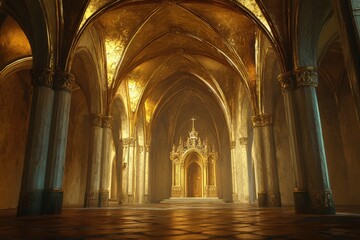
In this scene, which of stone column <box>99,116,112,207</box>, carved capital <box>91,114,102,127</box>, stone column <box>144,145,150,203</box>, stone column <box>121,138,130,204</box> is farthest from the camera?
stone column <box>144,145,150,203</box>

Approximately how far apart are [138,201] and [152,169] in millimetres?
4569

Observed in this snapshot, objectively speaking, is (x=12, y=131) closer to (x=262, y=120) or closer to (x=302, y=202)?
(x=262, y=120)

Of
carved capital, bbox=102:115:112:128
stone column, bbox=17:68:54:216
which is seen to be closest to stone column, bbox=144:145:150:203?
carved capital, bbox=102:115:112:128

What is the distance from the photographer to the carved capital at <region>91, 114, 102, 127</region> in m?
12.7

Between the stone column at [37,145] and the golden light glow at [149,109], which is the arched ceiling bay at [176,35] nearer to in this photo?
the stone column at [37,145]

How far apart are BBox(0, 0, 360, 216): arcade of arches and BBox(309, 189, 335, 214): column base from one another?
2 centimetres

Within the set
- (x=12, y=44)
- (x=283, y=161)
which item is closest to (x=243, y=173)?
(x=283, y=161)

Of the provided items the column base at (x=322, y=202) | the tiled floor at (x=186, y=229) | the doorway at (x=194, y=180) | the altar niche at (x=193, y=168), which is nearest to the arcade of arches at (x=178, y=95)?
the column base at (x=322, y=202)

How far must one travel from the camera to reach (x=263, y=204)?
1157cm

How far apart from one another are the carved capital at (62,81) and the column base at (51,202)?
2960mm

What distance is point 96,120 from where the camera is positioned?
12.7 metres

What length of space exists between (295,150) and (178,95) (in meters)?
17.0

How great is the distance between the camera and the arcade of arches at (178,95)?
763 cm

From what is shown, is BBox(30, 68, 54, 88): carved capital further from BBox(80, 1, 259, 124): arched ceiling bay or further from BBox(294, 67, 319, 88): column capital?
BBox(294, 67, 319, 88): column capital
